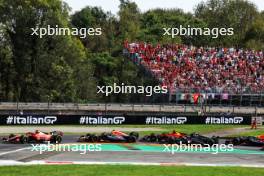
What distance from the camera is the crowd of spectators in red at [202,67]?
59.5 m

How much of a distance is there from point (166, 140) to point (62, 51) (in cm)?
3502

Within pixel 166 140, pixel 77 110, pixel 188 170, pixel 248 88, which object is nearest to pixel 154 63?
pixel 248 88

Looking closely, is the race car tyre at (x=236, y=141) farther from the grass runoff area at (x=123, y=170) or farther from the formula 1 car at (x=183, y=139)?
the grass runoff area at (x=123, y=170)

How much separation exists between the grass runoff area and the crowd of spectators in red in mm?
33269

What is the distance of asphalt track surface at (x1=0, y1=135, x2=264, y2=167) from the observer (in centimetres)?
2658

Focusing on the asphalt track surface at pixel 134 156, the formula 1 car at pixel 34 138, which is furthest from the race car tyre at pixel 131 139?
the formula 1 car at pixel 34 138

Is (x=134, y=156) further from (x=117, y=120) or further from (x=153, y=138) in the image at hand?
(x=117, y=120)

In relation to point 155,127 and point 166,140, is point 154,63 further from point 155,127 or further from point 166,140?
point 166,140

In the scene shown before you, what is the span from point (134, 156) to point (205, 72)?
118 ft

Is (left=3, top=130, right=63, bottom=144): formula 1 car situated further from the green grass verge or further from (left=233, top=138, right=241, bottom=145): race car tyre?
the green grass verge

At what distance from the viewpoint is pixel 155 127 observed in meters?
47.3

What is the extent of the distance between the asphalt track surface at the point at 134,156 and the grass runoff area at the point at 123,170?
7.73 feet

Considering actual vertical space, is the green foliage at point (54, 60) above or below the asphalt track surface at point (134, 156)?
above

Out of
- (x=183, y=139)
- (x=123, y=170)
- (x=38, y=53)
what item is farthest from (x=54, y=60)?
(x=123, y=170)
